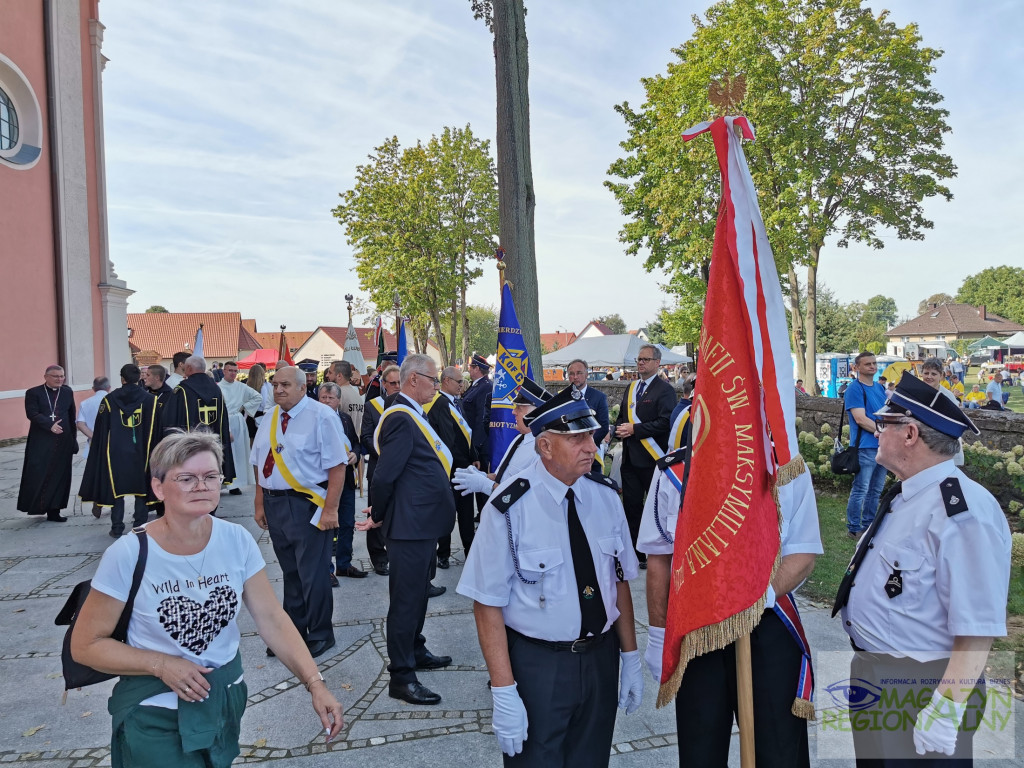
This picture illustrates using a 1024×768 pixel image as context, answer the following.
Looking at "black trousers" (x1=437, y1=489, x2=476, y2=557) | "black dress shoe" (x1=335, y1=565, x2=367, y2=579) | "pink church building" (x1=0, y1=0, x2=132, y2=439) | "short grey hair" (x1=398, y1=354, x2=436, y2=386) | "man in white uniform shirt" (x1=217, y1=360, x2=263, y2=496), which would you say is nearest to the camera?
"short grey hair" (x1=398, y1=354, x2=436, y2=386)

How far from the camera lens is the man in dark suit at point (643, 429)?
23.2ft

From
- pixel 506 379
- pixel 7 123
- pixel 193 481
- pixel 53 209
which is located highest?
pixel 7 123

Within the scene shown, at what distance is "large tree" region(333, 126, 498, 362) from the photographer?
34344 mm

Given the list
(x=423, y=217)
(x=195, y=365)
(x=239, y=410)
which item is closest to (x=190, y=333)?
(x=423, y=217)

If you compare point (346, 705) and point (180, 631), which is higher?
point (180, 631)

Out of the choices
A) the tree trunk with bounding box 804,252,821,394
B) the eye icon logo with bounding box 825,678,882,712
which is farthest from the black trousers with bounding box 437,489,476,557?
the tree trunk with bounding box 804,252,821,394

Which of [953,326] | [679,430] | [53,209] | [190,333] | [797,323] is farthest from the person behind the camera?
[953,326]

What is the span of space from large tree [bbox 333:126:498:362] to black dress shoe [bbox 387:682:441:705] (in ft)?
102

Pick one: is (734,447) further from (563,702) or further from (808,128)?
(808,128)

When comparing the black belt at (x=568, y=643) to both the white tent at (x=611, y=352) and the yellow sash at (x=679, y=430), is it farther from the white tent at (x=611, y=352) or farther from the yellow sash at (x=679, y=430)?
the white tent at (x=611, y=352)

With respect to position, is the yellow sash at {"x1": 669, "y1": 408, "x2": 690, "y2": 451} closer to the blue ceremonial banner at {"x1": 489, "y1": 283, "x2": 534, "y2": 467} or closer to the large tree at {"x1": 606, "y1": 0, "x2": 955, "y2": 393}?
the blue ceremonial banner at {"x1": 489, "y1": 283, "x2": 534, "y2": 467}

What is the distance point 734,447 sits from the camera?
246 cm

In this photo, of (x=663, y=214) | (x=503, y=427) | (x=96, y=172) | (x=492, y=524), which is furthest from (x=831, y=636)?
(x=96, y=172)

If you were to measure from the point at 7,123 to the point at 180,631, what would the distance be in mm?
20518
